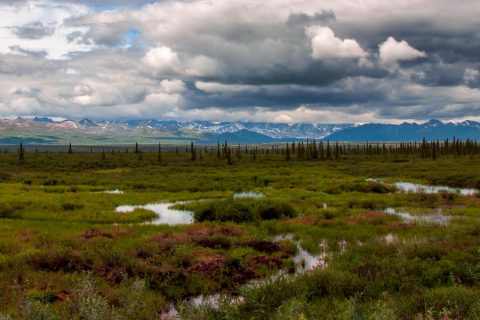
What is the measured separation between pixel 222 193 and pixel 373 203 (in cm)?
1540

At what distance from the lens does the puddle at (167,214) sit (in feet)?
90.6

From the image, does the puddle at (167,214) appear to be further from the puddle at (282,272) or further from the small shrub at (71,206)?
the puddle at (282,272)

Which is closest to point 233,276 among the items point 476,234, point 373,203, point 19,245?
point 19,245

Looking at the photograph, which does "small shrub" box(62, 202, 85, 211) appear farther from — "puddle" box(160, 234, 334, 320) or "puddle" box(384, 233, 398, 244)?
"puddle" box(384, 233, 398, 244)

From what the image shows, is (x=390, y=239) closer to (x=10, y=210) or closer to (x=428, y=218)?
(x=428, y=218)

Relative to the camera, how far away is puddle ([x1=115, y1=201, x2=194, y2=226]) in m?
27.6

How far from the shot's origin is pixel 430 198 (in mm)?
36406

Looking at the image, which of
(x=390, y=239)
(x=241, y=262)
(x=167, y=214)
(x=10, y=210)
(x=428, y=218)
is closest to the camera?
(x=241, y=262)

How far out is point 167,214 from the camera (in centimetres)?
3062

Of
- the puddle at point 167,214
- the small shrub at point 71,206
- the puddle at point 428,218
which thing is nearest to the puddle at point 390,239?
the puddle at point 428,218

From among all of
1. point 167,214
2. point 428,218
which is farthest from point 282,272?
point 167,214

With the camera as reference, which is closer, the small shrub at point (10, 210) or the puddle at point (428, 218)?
the puddle at point (428, 218)

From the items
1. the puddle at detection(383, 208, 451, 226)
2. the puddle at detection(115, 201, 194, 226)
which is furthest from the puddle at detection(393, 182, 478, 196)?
the puddle at detection(115, 201, 194, 226)

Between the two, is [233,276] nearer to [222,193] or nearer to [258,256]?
[258,256]
